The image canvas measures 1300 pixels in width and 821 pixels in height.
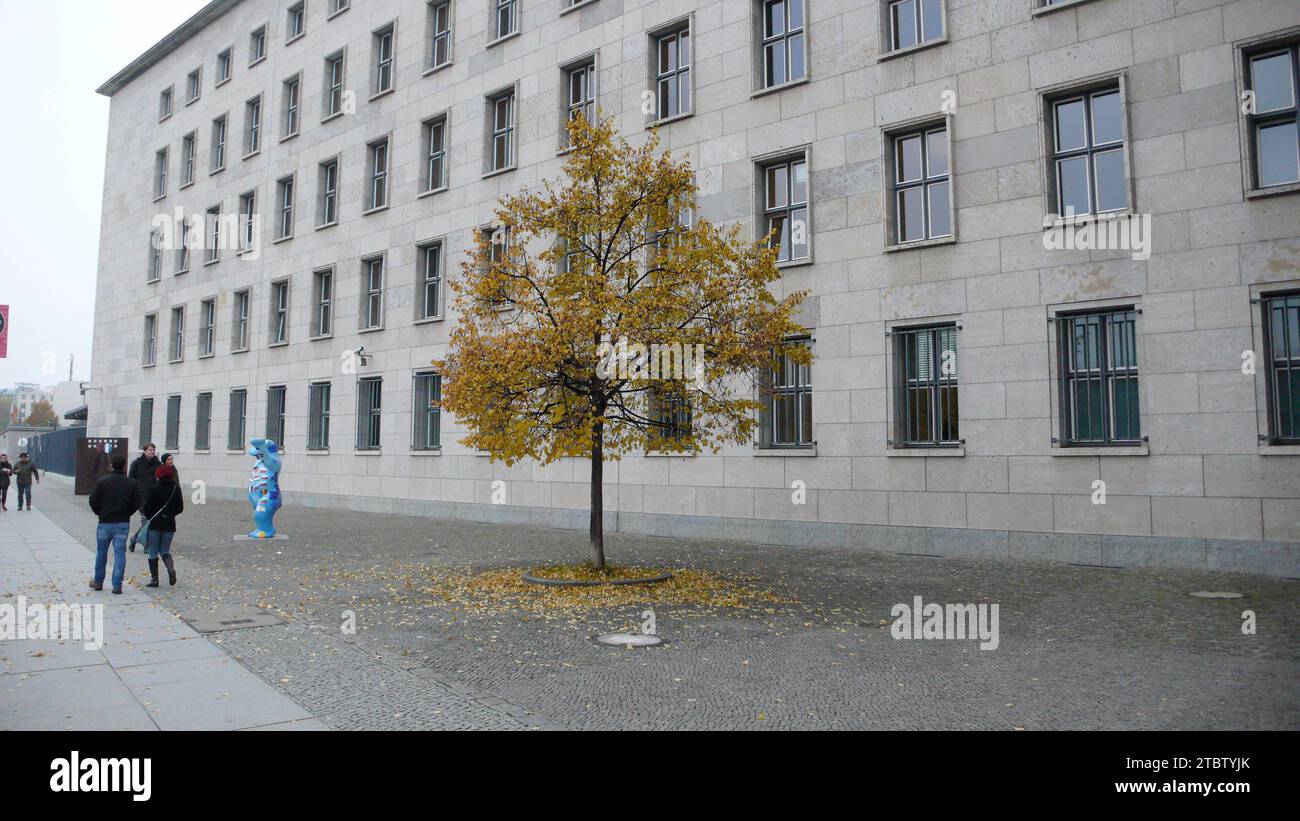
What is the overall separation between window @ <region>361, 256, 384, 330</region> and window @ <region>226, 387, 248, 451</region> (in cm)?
851

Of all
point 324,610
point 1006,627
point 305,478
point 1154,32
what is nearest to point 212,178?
point 305,478

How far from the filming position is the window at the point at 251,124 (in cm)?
3531

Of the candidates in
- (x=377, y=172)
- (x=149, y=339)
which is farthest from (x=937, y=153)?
(x=149, y=339)

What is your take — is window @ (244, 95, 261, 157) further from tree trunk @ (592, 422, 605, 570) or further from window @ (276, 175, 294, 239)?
tree trunk @ (592, 422, 605, 570)

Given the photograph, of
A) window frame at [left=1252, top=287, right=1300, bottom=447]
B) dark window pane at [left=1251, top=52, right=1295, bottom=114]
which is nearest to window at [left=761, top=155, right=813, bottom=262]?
dark window pane at [left=1251, top=52, right=1295, bottom=114]

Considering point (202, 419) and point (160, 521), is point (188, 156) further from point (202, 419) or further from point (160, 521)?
point (160, 521)

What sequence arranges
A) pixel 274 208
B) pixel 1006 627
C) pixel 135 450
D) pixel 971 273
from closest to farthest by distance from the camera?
1. pixel 1006 627
2. pixel 971 273
3. pixel 274 208
4. pixel 135 450

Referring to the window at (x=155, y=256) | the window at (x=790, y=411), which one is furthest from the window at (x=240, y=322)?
the window at (x=790, y=411)

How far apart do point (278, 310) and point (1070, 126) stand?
88.0 ft

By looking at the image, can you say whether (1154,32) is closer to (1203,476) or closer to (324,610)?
(1203,476)

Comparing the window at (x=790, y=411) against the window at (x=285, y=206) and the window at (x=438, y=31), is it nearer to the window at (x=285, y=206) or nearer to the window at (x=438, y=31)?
the window at (x=438, y=31)

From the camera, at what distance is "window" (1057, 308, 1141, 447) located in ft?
47.6

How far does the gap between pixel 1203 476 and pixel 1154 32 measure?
7.17m
